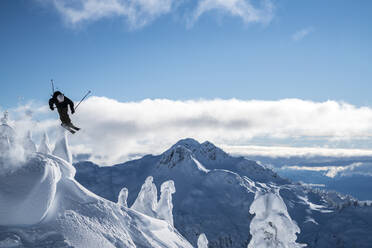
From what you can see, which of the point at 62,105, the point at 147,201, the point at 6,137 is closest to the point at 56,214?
the point at 6,137

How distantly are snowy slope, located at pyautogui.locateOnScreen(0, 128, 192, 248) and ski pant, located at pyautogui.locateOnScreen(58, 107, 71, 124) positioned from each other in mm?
11124

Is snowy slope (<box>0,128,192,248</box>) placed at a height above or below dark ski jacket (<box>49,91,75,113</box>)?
below

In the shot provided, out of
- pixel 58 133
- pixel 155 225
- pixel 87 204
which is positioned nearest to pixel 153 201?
pixel 58 133

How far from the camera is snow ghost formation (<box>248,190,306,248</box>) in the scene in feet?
134

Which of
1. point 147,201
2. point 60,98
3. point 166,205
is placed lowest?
point 166,205

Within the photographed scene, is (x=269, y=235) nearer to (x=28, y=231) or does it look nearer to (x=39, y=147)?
(x=28, y=231)

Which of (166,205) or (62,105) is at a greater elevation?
(62,105)

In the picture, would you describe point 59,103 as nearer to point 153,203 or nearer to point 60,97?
point 60,97

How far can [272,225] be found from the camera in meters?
41.4

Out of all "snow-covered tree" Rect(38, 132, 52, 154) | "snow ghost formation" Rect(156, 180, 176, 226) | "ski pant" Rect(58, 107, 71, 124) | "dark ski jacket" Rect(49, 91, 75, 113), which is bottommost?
"snow ghost formation" Rect(156, 180, 176, 226)

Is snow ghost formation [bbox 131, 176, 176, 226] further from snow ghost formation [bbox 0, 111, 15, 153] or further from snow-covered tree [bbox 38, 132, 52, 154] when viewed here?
snow ghost formation [bbox 0, 111, 15, 153]

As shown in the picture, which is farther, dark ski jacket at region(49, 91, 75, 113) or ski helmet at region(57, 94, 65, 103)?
dark ski jacket at region(49, 91, 75, 113)

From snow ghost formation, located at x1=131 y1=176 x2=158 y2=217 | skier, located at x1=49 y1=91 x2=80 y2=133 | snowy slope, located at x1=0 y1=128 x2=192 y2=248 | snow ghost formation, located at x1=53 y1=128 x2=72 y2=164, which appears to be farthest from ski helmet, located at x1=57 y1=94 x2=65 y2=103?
snow ghost formation, located at x1=131 y1=176 x2=158 y2=217

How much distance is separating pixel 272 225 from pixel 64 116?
87.5ft
